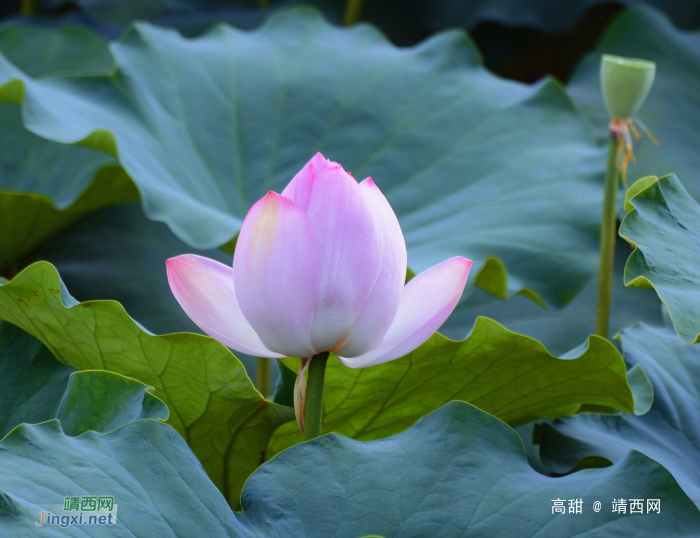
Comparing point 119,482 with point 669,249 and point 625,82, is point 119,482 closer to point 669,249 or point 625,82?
point 669,249

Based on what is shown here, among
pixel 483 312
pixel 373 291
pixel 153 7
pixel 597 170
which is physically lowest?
pixel 483 312

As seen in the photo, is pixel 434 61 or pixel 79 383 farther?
pixel 434 61

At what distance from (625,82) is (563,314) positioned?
663mm

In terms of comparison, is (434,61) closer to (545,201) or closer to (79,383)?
(545,201)

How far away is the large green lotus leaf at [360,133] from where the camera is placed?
98cm

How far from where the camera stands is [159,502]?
0.45 metres

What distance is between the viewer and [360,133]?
3.92ft

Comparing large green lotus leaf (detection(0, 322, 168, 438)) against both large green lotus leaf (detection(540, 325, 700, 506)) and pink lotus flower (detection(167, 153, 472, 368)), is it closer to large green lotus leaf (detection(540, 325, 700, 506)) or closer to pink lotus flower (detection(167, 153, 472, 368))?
pink lotus flower (detection(167, 153, 472, 368))

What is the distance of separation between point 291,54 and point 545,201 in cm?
56

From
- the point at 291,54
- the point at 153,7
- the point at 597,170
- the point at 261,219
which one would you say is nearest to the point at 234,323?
the point at 261,219

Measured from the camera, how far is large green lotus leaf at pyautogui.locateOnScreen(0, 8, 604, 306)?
977mm

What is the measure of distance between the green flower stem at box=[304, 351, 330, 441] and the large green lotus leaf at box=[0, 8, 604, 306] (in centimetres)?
44

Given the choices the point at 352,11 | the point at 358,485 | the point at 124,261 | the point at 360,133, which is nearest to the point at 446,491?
the point at 358,485

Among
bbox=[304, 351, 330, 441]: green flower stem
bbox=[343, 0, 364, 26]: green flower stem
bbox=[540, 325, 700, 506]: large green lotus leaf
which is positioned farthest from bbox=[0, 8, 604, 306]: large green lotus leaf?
bbox=[343, 0, 364, 26]: green flower stem
